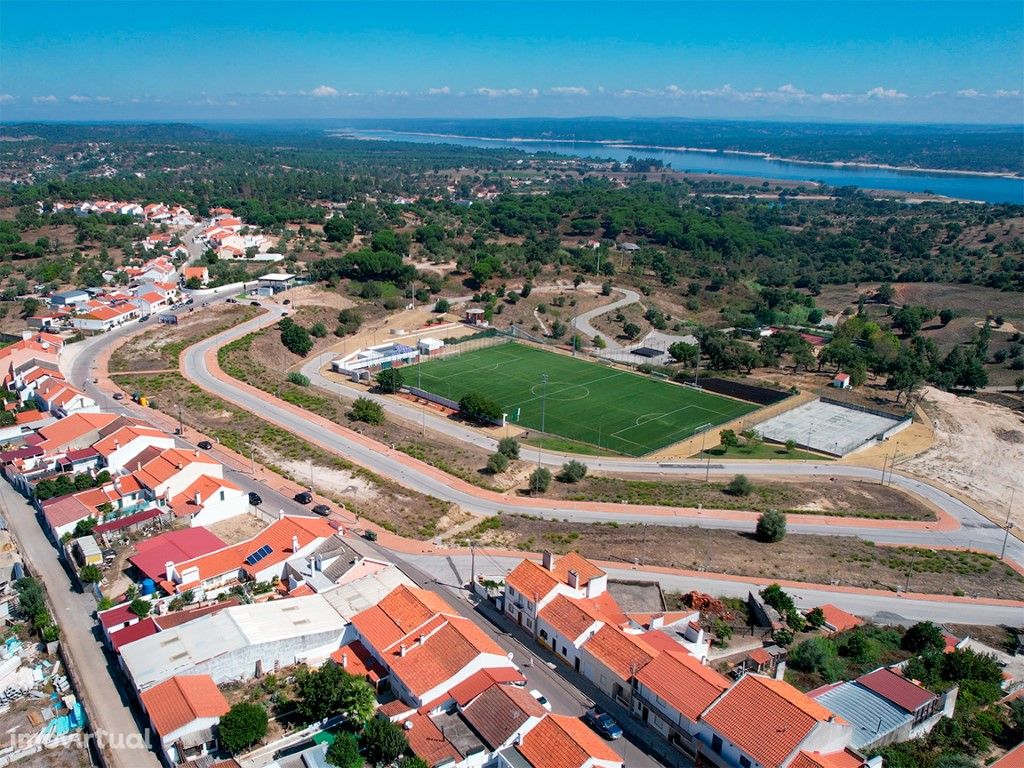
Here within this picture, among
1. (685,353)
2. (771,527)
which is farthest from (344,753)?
(685,353)

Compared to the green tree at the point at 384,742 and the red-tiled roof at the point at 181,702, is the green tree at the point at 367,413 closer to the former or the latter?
the red-tiled roof at the point at 181,702

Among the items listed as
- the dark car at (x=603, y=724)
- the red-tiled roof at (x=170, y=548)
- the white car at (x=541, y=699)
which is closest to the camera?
the dark car at (x=603, y=724)

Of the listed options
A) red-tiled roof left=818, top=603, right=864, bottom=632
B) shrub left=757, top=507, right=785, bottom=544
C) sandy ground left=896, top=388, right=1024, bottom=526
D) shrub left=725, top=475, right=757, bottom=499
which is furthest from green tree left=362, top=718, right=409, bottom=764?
sandy ground left=896, top=388, right=1024, bottom=526

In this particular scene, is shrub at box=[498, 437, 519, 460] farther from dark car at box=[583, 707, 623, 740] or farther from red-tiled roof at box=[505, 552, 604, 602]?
dark car at box=[583, 707, 623, 740]

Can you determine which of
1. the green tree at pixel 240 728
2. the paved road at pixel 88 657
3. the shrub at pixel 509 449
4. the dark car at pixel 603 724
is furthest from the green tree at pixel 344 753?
the shrub at pixel 509 449

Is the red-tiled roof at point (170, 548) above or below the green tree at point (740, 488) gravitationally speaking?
above
